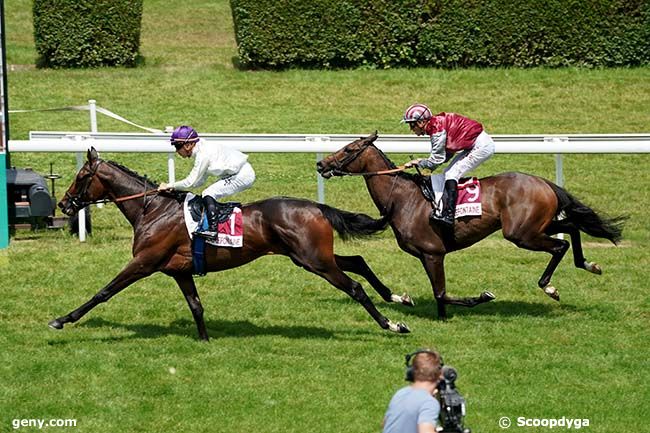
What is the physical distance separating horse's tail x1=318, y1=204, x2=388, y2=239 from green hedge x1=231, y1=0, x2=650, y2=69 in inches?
454

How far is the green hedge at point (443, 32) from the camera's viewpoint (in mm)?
21250

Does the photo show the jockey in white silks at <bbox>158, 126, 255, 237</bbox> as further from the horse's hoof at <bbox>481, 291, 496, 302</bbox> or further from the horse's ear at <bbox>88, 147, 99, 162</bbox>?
the horse's hoof at <bbox>481, 291, 496, 302</bbox>

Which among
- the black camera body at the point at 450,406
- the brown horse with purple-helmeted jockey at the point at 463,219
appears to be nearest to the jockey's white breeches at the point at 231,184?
the brown horse with purple-helmeted jockey at the point at 463,219

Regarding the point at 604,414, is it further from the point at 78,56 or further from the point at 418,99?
the point at 78,56

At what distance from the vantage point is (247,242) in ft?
32.6

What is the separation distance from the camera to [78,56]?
2198cm

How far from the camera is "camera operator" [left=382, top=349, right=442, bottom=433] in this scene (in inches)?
220

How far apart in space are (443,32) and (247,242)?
1241 cm

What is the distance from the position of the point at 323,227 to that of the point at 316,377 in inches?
57.8

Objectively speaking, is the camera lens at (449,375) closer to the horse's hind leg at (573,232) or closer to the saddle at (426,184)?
the saddle at (426,184)

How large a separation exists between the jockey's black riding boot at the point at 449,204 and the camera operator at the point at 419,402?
4.86 metres

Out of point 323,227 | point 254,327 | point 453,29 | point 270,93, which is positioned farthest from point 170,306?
point 453,29

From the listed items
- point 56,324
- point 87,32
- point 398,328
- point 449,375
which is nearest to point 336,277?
point 398,328

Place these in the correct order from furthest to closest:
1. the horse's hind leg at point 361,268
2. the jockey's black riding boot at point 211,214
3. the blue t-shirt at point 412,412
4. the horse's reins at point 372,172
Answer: the horse's reins at point 372,172
the horse's hind leg at point 361,268
the jockey's black riding boot at point 211,214
the blue t-shirt at point 412,412
